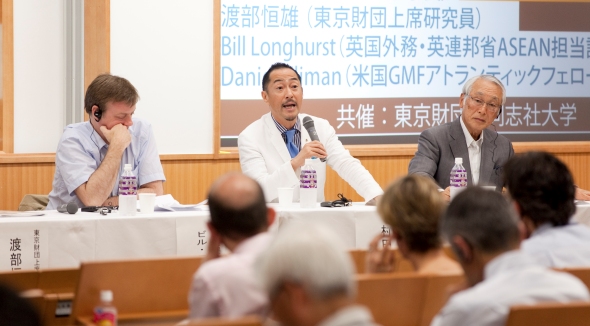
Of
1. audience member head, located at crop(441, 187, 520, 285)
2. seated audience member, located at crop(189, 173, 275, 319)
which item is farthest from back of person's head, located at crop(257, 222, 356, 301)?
audience member head, located at crop(441, 187, 520, 285)

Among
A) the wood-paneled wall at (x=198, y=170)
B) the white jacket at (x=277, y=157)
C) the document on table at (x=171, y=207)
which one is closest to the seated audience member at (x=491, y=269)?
the document on table at (x=171, y=207)

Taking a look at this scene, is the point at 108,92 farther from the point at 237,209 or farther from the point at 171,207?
the point at 237,209

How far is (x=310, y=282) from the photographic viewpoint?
4.51 feet

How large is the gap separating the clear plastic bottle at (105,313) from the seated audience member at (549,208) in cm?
117

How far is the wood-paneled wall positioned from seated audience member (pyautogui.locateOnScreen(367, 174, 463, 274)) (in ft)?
11.5

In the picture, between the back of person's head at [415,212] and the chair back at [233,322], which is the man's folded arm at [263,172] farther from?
the chair back at [233,322]

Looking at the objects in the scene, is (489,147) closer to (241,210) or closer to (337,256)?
(241,210)

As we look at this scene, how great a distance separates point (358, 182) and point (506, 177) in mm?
2056

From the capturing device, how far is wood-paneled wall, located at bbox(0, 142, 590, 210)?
526 centimetres

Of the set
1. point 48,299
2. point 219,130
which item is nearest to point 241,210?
point 48,299

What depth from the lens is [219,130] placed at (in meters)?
5.63

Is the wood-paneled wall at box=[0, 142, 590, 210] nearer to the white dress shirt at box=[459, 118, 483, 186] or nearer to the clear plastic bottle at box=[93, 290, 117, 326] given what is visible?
the white dress shirt at box=[459, 118, 483, 186]

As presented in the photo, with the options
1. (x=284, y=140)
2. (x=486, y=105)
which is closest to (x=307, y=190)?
(x=284, y=140)

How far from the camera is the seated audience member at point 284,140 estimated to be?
4.41m
